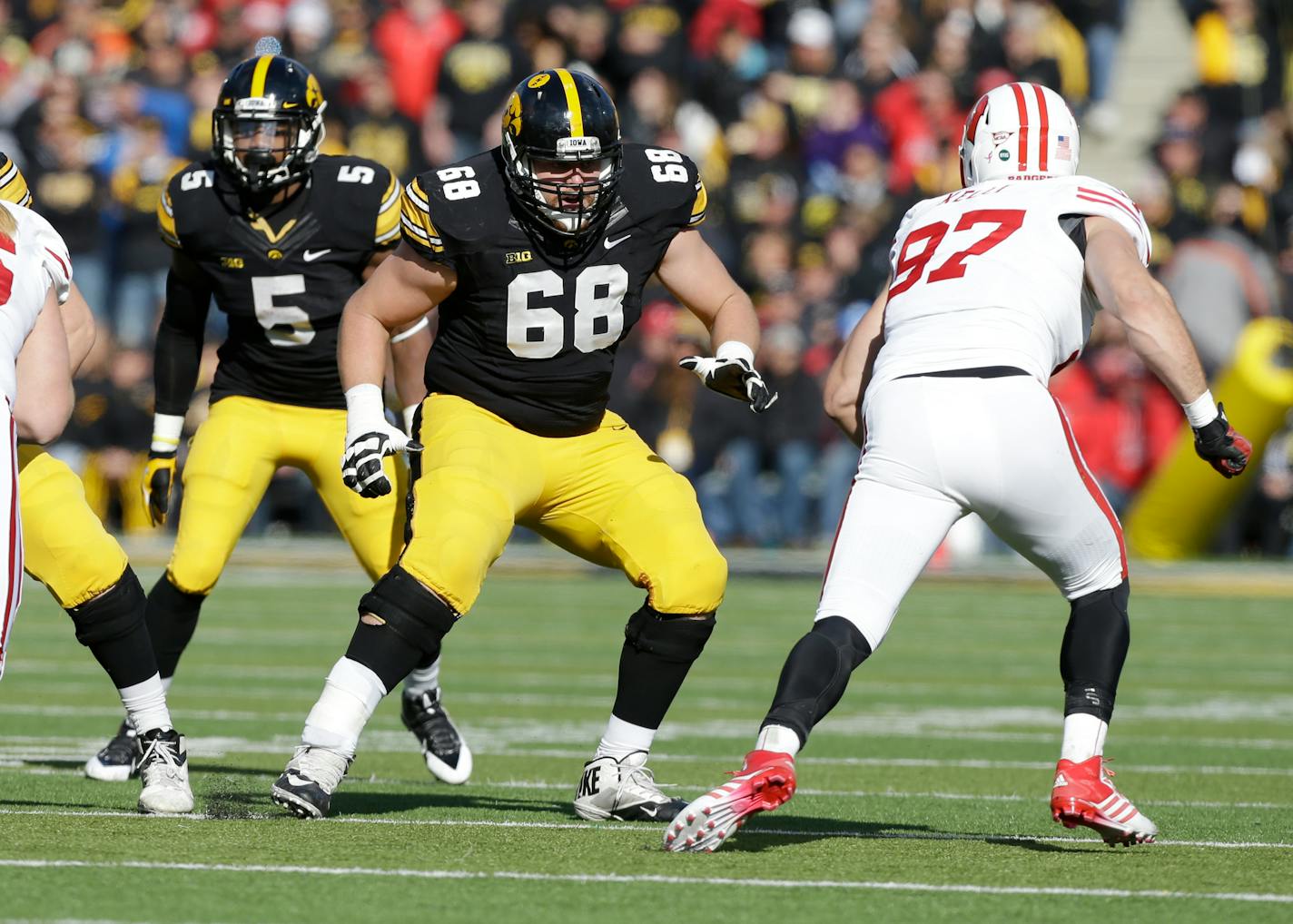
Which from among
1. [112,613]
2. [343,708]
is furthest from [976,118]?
[112,613]

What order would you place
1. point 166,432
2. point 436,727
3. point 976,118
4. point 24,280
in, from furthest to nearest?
point 166,432
point 436,727
point 976,118
point 24,280

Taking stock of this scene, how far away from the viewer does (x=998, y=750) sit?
24.7 ft

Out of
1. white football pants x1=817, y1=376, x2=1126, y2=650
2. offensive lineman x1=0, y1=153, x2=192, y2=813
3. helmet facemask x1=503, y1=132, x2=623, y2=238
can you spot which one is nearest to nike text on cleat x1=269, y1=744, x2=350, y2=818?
offensive lineman x1=0, y1=153, x2=192, y2=813

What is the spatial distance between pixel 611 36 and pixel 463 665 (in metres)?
8.81

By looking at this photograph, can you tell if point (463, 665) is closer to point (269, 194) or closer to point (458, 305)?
point (269, 194)

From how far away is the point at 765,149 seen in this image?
56.5 ft

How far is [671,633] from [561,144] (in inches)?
48.4

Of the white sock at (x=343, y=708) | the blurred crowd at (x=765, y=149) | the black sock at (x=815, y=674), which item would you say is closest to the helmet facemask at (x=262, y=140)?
the white sock at (x=343, y=708)

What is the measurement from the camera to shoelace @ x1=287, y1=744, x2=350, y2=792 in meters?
5.21

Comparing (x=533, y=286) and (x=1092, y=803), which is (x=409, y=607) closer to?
(x=533, y=286)

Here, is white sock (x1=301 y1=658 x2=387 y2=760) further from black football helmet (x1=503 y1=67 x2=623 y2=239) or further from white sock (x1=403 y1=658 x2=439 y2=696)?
white sock (x1=403 y1=658 x2=439 y2=696)

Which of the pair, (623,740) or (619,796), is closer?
(619,796)

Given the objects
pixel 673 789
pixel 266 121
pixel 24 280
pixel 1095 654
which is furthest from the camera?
pixel 266 121

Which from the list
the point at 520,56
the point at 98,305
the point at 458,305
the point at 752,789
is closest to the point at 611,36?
the point at 520,56
